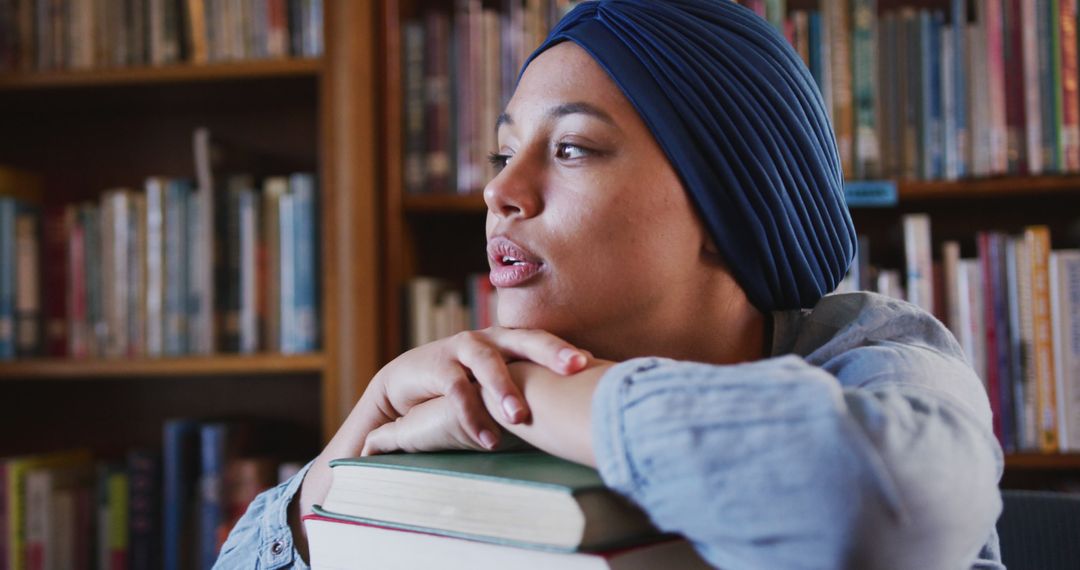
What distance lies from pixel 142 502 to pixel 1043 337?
5.29ft

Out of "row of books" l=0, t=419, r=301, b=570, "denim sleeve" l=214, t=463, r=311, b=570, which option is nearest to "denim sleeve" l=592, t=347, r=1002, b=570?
"denim sleeve" l=214, t=463, r=311, b=570

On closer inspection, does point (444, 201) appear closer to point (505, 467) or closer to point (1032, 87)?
point (1032, 87)

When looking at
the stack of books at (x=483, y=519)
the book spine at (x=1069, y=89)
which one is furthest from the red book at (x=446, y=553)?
the book spine at (x=1069, y=89)

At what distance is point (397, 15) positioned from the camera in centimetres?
163

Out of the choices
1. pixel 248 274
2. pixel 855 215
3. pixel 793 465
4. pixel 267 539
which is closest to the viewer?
pixel 793 465

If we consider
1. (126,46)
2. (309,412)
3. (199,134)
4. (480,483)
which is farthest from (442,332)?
(480,483)

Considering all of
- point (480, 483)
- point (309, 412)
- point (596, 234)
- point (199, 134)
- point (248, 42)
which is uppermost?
point (248, 42)

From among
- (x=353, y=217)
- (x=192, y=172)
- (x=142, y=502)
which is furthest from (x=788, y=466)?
(x=192, y=172)

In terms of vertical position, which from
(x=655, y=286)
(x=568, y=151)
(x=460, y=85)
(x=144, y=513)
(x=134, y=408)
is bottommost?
(x=144, y=513)

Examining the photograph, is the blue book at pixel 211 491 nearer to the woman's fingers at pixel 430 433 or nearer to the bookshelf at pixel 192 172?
the bookshelf at pixel 192 172

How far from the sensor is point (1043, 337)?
1.52 meters

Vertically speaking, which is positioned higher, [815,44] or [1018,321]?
[815,44]

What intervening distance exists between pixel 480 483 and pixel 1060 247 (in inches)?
64.4

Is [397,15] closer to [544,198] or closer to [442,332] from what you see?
[442,332]
